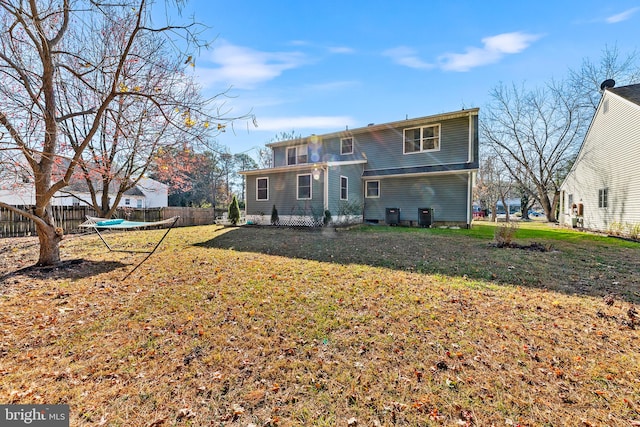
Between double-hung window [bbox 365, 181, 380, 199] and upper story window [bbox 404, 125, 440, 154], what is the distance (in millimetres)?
2447

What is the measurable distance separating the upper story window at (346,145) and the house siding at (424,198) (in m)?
3.01

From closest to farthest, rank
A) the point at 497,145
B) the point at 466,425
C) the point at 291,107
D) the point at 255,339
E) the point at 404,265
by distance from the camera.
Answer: the point at 466,425
the point at 255,339
the point at 404,265
the point at 291,107
the point at 497,145

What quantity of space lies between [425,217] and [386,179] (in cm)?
304

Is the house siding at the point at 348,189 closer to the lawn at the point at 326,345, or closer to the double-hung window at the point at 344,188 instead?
the double-hung window at the point at 344,188

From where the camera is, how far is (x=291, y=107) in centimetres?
771

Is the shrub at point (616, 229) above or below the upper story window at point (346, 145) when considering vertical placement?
below

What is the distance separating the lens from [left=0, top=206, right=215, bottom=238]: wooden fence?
1125 centimetres

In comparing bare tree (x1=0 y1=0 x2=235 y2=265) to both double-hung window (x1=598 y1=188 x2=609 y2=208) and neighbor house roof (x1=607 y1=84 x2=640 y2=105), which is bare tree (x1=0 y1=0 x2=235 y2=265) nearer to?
neighbor house roof (x1=607 y1=84 x2=640 y2=105)

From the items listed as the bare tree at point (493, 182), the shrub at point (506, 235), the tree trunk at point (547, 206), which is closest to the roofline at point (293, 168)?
the shrub at point (506, 235)

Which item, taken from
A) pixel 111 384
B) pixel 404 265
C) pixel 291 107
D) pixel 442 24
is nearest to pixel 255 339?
pixel 111 384

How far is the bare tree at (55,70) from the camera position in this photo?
4.41 m

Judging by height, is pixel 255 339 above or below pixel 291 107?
below

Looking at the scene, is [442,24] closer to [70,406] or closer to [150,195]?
[70,406]

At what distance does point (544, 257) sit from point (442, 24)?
7401mm
